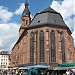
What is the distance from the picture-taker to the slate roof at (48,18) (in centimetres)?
6081

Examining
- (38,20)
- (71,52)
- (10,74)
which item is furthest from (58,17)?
(10,74)

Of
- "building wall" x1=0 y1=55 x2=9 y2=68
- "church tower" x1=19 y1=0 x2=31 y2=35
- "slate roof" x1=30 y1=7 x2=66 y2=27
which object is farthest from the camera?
"building wall" x1=0 y1=55 x2=9 y2=68

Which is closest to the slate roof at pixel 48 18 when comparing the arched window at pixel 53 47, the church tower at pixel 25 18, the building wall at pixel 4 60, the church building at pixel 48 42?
the church building at pixel 48 42

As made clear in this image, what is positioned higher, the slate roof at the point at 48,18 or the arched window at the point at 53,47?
the slate roof at the point at 48,18

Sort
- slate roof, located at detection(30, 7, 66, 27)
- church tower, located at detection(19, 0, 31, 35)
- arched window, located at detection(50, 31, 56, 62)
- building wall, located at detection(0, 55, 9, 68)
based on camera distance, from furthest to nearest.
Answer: building wall, located at detection(0, 55, 9, 68) → church tower, located at detection(19, 0, 31, 35) → slate roof, located at detection(30, 7, 66, 27) → arched window, located at detection(50, 31, 56, 62)

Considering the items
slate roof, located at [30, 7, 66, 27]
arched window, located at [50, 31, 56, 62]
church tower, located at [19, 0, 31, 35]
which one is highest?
church tower, located at [19, 0, 31, 35]

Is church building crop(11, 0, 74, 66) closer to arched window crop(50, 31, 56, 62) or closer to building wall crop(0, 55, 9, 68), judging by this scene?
arched window crop(50, 31, 56, 62)

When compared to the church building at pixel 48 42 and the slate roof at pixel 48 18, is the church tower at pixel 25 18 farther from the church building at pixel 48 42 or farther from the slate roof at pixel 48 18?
the church building at pixel 48 42

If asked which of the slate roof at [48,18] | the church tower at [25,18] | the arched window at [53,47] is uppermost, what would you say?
the church tower at [25,18]

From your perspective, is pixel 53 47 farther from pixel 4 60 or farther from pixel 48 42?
pixel 4 60

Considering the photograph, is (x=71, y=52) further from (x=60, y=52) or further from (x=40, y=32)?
(x=40, y=32)

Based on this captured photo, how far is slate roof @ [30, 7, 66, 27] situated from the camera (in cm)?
6081

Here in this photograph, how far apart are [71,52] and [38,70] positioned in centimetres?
2983

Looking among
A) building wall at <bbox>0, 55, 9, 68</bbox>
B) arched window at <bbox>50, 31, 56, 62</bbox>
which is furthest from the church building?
building wall at <bbox>0, 55, 9, 68</bbox>
